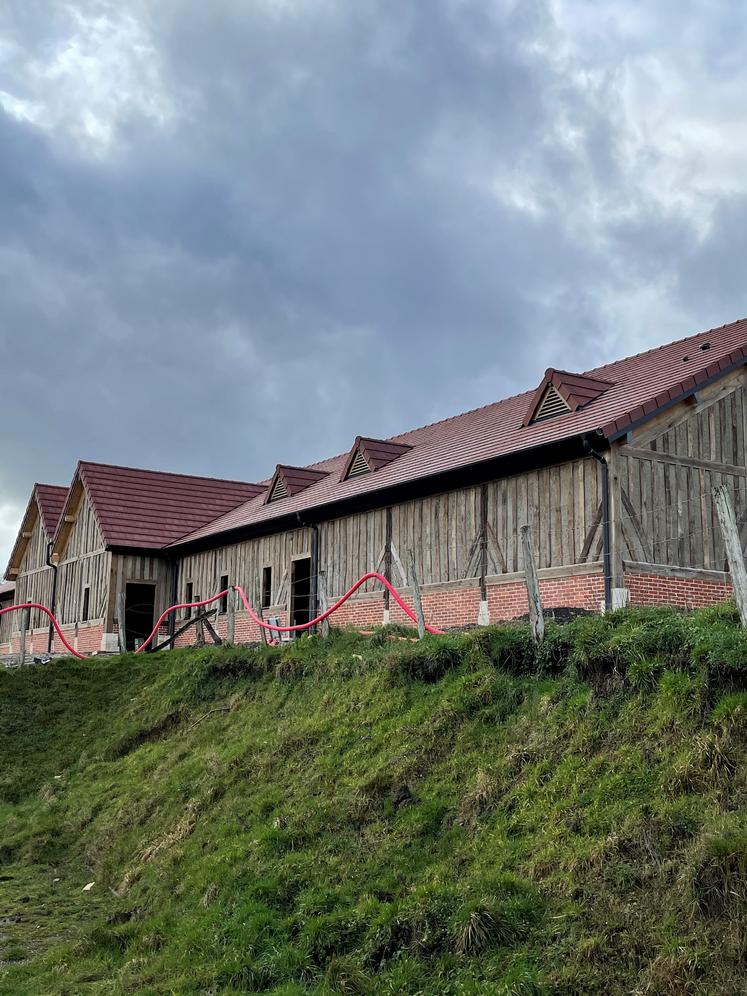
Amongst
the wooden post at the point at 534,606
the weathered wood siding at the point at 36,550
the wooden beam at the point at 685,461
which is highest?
the weathered wood siding at the point at 36,550

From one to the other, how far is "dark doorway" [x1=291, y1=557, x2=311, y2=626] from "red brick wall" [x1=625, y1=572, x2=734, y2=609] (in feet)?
34.1

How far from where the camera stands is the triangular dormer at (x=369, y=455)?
82.5 ft

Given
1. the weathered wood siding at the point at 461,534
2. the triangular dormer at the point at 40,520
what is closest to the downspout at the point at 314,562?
the weathered wood siding at the point at 461,534

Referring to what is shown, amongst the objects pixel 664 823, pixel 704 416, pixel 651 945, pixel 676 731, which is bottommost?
pixel 651 945

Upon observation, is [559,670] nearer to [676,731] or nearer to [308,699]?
[676,731]

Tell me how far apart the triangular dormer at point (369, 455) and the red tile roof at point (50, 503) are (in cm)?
1521

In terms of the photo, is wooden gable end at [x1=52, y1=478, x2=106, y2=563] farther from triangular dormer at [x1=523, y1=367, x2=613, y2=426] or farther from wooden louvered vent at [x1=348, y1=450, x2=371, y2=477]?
triangular dormer at [x1=523, y1=367, x2=613, y2=426]

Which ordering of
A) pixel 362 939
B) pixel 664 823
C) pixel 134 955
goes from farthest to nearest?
pixel 134 955 < pixel 362 939 < pixel 664 823

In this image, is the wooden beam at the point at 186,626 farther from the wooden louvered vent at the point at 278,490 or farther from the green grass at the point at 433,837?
the wooden louvered vent at the point at 278,490

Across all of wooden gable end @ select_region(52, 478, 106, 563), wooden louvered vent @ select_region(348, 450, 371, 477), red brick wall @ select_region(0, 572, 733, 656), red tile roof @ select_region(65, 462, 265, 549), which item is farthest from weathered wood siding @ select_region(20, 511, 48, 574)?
red brick wall @ select_region(0, 572, 733, 656)

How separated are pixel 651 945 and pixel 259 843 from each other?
4993 mm

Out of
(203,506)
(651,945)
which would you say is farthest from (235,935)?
(203,506)

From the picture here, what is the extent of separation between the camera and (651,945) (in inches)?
274

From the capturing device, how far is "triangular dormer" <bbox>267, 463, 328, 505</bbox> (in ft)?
94.8
